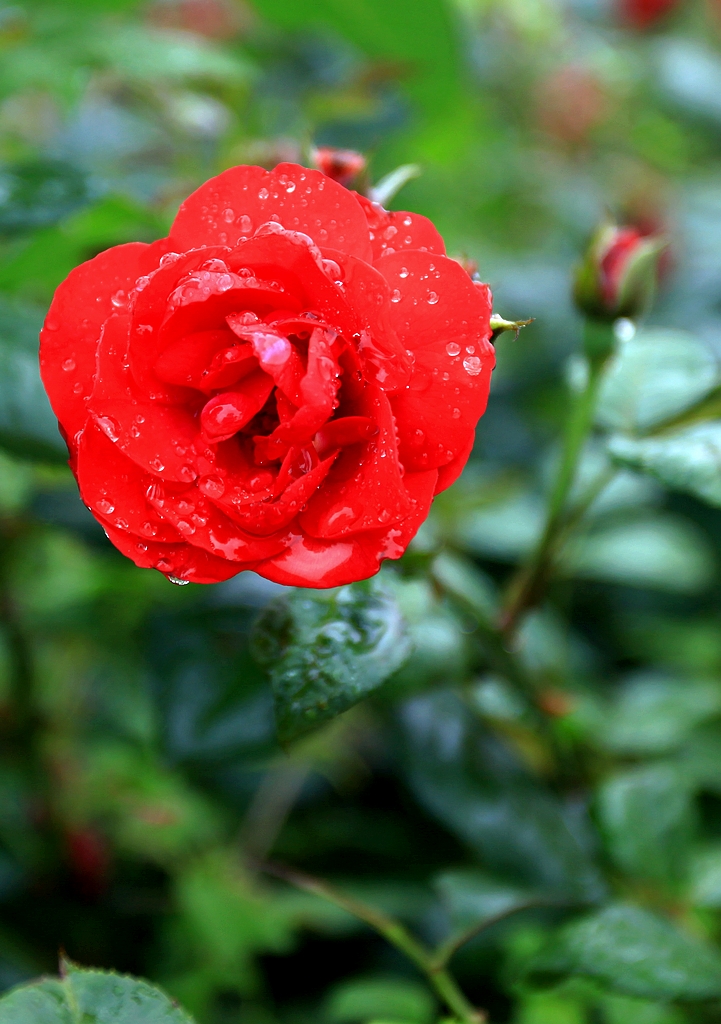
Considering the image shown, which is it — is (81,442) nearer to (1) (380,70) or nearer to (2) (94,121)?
(1) (380,70)

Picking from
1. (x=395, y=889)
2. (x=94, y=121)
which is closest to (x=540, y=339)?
(x=94, y=121)

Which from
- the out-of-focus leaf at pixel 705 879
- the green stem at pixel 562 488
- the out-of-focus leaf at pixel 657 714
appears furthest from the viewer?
the out-of-focus leaf at pixel 657 714

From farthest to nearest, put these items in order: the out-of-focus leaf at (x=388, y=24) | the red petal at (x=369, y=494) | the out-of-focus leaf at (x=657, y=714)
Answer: the out-of-focus leaf at (x=388, y=24) → the out-of-focus leaf at (x=657, y=714) → the red petal at (x=369, y=494)

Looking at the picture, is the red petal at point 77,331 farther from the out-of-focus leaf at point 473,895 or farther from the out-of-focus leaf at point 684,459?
the out-of-focus leaf at point 473,895

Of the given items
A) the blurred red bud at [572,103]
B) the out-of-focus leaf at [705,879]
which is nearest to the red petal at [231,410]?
the out-of-focus leaf at [705,879]

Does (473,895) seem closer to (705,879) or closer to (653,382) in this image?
(705,879)

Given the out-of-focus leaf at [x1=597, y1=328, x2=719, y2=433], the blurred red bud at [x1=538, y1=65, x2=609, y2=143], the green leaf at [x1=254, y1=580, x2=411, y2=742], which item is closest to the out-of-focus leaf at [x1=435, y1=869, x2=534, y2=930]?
the green leaf at [x1=254, y1=580, x2=411, y2=742]

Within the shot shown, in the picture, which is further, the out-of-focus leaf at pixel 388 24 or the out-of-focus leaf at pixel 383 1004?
the out-of-focus leaf at pixel 388 24

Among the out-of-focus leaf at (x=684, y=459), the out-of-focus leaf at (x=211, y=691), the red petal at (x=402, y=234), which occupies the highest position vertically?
the red petal at (x=402, y=234)
